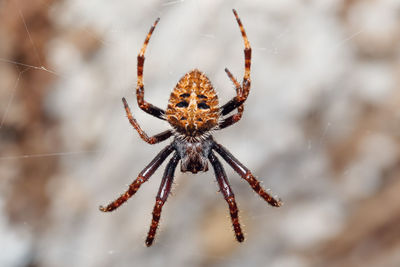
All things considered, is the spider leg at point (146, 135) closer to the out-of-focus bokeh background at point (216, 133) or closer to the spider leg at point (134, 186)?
the spider leg at point (134, 186)

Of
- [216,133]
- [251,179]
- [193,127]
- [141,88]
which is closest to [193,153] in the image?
[193,127]

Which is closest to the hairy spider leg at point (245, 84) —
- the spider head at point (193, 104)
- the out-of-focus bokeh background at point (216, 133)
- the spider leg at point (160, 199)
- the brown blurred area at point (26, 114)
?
the spider head at point (193, 104)

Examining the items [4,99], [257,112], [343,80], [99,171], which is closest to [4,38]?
[4,99]

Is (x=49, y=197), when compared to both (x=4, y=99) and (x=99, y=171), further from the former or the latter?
(x=4, y=99)

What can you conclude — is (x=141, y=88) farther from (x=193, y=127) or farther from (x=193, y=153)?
(x=193, y=153)

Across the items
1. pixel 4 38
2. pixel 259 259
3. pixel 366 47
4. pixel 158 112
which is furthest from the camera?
pixel 259 259

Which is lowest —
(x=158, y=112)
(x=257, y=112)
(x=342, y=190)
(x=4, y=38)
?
(x=158, y=112)
